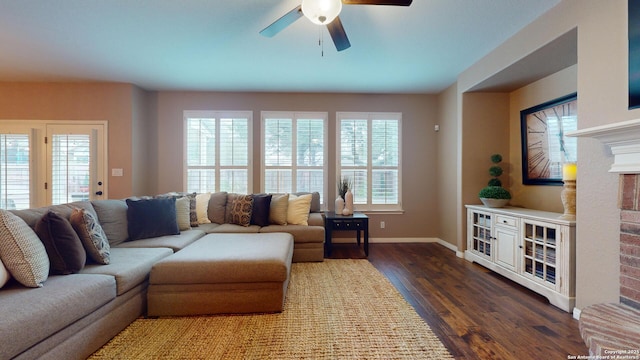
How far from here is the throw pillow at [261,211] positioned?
3.73 meters

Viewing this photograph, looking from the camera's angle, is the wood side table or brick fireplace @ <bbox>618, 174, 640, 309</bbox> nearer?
brick fireplace @ <bbox>618, 174, 640, 309</bbox>

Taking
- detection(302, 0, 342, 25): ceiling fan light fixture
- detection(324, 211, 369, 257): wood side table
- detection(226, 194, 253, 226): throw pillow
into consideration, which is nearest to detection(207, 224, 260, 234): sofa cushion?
detection(226, 194, 253, 226): throw pillow

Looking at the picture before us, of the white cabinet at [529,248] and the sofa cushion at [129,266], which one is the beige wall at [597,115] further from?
the sofa cushion at [129,266]

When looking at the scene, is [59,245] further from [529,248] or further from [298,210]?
[529,248]

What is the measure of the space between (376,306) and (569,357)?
127 centimetres

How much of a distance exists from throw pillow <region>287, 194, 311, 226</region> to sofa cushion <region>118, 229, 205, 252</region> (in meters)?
1.24

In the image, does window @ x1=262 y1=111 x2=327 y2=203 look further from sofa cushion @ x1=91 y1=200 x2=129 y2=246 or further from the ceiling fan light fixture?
the ceiling fan light fixture

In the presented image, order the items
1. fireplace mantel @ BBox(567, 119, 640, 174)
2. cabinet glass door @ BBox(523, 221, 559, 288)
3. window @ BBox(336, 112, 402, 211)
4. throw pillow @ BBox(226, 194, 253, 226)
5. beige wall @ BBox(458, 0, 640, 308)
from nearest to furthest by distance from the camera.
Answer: fireplace mantel @ BBox(567, 119, 640, 174) < beige wall @ BBox(458, 0, 640, 308) < cabinet glass door @ BBox(523, 221, 559, 288) < throw pillow @ BBox(226, 194, 253, 226) < window @ BBox(336, 112, 402, 211)

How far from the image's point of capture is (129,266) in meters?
2.05

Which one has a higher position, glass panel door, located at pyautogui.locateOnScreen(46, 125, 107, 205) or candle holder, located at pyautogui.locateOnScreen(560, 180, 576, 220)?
glass panel door, located at pyautogui.locateOnScreen(46, 125, 107, 205)

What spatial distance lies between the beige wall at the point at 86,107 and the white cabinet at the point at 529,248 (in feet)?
Answer: 17.2

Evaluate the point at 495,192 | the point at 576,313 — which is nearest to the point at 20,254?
the point at 576,313

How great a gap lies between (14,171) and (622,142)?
7086mm

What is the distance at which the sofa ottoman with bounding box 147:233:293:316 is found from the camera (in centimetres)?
211
